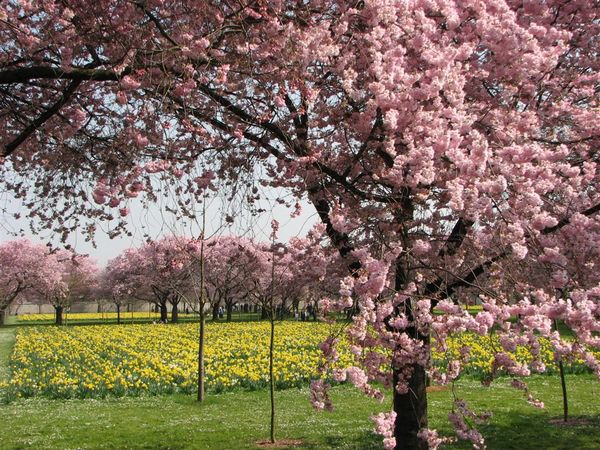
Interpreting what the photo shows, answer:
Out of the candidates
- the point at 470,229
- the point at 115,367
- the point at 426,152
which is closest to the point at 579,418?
the point at 470,229

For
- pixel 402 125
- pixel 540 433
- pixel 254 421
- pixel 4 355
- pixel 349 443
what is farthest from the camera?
pixel 4 355

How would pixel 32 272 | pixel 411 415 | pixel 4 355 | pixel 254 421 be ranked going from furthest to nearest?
1. pixel 32 272
2. pixel 4 355
3. pixel 254 421
4. pixel 411 415

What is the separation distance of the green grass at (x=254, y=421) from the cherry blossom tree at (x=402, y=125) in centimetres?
303

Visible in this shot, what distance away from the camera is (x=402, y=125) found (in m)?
4.51

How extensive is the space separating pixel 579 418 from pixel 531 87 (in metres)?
7.36

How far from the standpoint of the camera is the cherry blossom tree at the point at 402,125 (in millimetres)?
4055

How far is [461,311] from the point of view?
385cm

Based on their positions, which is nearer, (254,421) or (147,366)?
(254,421)

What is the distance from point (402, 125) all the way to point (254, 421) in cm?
724

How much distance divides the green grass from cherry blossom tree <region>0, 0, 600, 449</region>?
9.93ft

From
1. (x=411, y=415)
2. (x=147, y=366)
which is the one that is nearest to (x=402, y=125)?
(x=411, y=415)

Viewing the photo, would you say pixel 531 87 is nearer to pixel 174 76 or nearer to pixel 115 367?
pixel 174 76

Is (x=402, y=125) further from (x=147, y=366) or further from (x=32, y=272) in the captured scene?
(x=32, y=272)

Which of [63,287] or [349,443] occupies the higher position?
[63,287]
